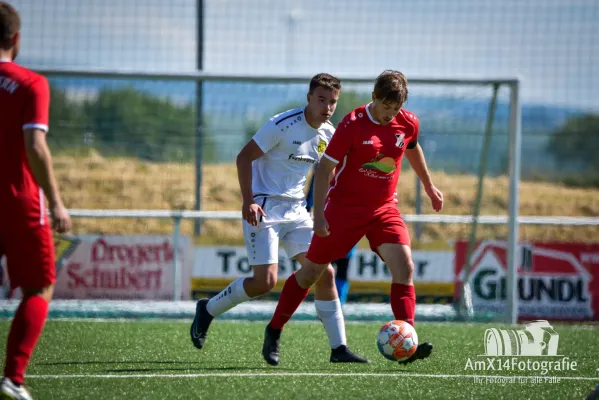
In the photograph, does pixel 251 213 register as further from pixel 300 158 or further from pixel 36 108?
pixel 36 108

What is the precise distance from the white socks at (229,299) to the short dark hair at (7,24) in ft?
8.97

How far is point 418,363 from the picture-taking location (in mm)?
6785

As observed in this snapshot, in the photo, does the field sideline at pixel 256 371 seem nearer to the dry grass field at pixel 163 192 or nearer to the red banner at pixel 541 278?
the red banner at pixel 541 278

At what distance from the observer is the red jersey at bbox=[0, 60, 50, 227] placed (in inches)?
184

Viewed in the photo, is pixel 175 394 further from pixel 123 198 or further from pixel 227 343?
pixel 123 198

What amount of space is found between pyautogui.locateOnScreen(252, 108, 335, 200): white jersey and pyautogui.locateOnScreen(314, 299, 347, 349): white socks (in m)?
0.85

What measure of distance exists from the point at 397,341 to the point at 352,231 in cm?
81

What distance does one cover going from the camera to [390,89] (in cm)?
595

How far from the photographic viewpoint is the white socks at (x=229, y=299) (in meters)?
6.92

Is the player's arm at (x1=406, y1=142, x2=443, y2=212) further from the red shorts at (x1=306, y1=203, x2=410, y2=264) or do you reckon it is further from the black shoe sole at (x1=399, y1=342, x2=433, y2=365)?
the black shoe sole at (x1=399, y1=342, x2=433, y2=365)

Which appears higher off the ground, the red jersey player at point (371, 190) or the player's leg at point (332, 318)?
the red jersey player at point (371, 190)

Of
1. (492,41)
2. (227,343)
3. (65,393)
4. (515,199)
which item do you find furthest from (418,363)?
(492,41)

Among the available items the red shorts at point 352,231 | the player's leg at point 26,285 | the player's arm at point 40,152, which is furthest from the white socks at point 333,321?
the player's arm at point 40,152

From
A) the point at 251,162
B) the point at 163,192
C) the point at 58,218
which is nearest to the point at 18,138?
the point at 58,218
